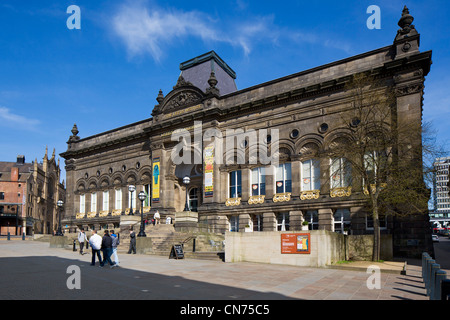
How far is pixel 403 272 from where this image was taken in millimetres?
14922

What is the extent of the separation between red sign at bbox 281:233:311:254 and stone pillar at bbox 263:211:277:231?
11675 mm

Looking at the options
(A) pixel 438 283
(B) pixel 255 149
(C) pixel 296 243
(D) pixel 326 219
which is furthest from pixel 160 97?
(A) pixel 438 283

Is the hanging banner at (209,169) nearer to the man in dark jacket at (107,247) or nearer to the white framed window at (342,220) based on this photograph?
the white framed window at (342,220)

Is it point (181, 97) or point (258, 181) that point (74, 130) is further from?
point (258, 181)

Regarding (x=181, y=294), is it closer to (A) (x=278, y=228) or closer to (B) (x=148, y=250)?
(B) (x=148, y=250)

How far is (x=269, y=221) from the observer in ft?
98.7

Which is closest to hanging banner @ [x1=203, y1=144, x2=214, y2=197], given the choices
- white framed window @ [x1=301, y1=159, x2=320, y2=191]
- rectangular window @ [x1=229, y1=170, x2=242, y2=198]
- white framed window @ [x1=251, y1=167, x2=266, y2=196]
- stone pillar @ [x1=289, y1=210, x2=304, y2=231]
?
rectangular window @ [x1=229, y1=170, x2=242, y2=198]

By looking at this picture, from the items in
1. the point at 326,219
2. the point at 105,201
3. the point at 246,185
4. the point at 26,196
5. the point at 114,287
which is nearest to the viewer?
the point at 114,287

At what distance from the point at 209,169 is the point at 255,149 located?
475 centimetres

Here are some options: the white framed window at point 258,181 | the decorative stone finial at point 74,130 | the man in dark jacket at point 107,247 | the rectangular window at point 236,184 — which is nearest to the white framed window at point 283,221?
the white framed window at point 258,181

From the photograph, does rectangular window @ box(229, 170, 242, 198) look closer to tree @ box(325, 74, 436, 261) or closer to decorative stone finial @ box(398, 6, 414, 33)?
tree @ box(325, 74, 436, 261)

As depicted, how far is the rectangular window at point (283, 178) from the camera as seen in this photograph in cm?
3011
